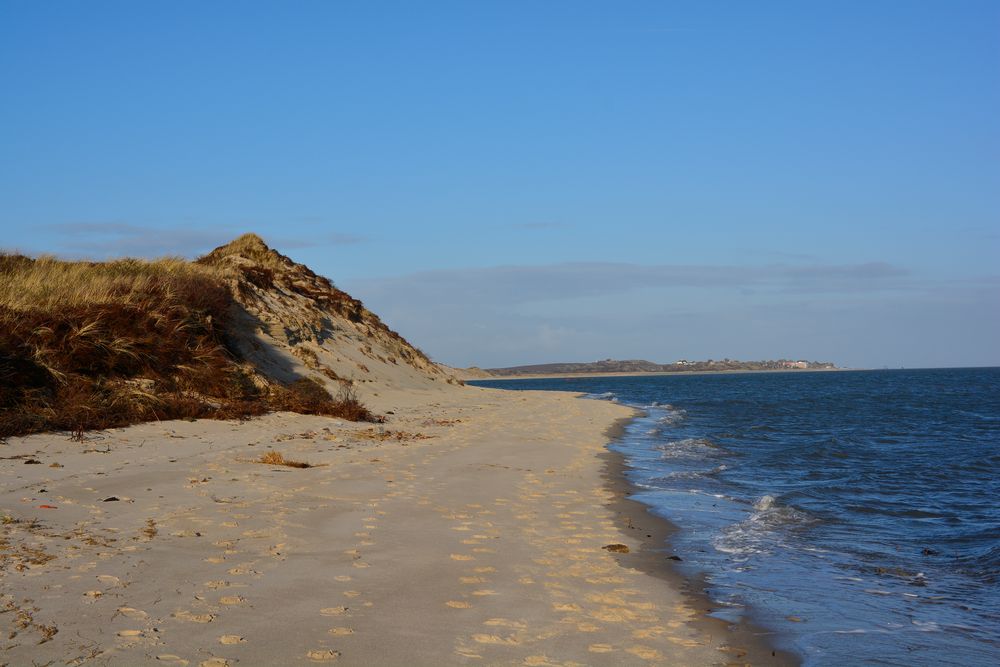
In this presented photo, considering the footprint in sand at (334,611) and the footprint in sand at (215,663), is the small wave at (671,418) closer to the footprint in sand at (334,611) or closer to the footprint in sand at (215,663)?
the footprint in sand at (334,611)

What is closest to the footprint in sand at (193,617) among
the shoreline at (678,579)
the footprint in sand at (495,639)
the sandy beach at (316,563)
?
the sandy beach at (316,563)

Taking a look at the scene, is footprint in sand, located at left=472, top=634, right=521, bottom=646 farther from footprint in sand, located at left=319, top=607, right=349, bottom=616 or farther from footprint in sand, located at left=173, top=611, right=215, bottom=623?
footprint in sand, located at left=173, top=611, right=215, bottom=623

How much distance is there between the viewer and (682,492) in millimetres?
12555

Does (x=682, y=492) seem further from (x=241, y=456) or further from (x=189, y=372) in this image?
(x=189, y=372)

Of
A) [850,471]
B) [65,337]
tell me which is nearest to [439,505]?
[65,337]

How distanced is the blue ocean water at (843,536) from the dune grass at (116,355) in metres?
8.05

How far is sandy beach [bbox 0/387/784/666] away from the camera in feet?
15.3

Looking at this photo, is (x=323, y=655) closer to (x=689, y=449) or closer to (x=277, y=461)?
(x=277, y=461)

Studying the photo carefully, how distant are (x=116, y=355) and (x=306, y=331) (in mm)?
10714

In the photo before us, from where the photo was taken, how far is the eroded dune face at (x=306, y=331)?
70.2 feet

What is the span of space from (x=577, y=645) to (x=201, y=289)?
15778mm

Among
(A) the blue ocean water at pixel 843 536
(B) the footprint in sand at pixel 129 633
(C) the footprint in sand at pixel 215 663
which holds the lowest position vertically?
(A) the blue ocean water at pixel 843 536

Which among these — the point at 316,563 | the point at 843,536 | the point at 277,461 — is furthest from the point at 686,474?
the point at 316,563

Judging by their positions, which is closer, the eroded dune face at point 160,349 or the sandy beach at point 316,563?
the sandy beach at point 316,563
